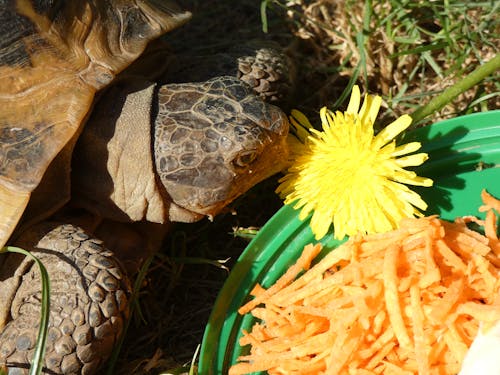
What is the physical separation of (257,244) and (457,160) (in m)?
0.83

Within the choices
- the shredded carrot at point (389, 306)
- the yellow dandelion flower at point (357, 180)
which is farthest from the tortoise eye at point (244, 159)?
the shredded carrot at point (389, 306)

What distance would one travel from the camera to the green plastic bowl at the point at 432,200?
2760 mm

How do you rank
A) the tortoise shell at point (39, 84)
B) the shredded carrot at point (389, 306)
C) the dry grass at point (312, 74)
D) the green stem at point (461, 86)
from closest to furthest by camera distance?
the shredded carrot at point (389, 306)
the tortoise shell at point (39, 84)
the green stem at point (461, 86)
the dry grass at point (312, 74)

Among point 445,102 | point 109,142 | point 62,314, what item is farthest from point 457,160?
point 62,314

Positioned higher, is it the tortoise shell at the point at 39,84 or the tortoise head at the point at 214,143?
the tortoise shell at the point at 39,84

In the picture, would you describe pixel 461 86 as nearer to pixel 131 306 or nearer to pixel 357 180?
pixel 357 180

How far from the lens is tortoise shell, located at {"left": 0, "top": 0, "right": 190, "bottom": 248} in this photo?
2500 mm

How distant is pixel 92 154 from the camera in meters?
2.70

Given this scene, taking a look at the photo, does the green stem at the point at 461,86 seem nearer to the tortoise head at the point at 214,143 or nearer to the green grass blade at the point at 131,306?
the tortoise head at the point at 214,143

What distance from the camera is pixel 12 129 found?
2.52 metres

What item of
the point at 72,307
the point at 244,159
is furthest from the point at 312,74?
the point at 72,307

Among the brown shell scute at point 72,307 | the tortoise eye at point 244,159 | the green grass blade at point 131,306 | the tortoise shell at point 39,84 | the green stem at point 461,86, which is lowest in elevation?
the green grass blade at point 131,306

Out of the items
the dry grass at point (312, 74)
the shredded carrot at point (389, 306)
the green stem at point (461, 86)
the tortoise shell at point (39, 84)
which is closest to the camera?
the shredded carrot at point (389, 306)

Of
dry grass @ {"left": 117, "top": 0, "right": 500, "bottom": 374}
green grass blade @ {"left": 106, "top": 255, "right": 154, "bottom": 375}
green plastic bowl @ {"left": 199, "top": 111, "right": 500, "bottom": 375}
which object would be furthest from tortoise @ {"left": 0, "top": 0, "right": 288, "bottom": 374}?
dry grass @ {"left": 117, "top": 0, "right": 500, "bottom": 374}
